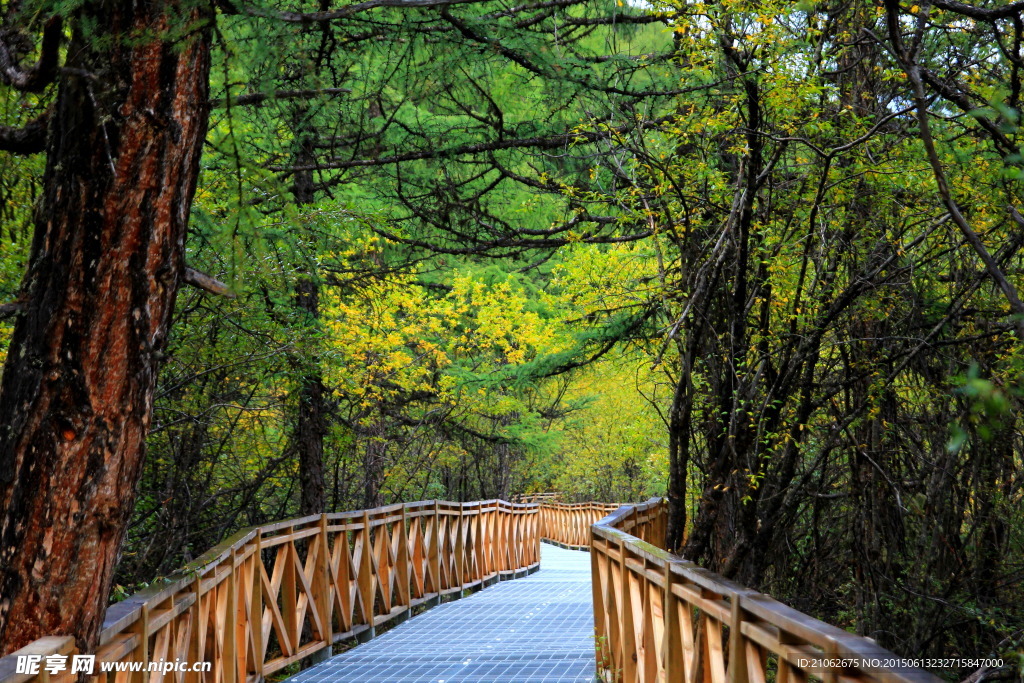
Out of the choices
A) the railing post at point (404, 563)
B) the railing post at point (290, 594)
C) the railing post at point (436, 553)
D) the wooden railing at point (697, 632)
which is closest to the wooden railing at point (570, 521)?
the railing post at point (436, 553)

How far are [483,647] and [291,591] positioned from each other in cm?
168

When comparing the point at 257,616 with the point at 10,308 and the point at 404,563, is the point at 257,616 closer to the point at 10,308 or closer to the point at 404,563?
the point at 10,308

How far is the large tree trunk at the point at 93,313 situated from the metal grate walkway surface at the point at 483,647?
11.7 ft

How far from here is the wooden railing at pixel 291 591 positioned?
3.62 m

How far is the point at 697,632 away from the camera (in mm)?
4047

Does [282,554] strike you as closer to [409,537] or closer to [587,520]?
[409,537]

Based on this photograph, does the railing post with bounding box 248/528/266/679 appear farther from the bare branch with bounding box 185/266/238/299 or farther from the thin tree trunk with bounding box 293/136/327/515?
the thin tree trunk with bounding box 293/136/327/515

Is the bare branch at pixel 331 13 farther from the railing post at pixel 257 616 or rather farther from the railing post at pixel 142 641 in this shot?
the railing post at pixel 257 616

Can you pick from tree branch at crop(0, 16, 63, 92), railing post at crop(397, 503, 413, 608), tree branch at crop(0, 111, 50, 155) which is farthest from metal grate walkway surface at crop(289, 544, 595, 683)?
tree branch at crop(0, 16, 63, 92)

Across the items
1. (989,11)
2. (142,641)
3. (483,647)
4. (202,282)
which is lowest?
(483,647)

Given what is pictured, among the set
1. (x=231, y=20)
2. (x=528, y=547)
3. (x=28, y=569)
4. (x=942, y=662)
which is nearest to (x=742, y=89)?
(x=231, y=20)

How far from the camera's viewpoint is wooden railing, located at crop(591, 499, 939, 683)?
210 cm

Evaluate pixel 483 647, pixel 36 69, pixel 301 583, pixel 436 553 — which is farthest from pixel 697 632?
pixel 436 553

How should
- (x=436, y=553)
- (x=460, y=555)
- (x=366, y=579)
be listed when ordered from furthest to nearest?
(x=460, y=555) → (x=436, y=553) → (x=366, y=579)
